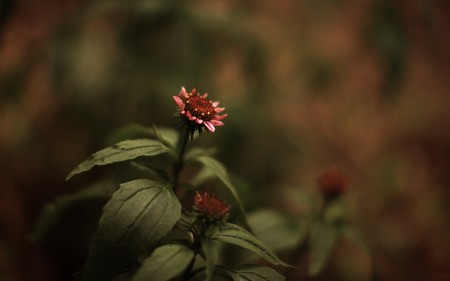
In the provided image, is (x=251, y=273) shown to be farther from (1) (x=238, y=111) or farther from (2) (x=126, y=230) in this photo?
(1) (x=238, y=111)

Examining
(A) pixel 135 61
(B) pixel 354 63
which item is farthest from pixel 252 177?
(B) pixel 354 63

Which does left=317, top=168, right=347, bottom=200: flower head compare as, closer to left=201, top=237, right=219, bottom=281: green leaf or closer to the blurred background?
the blurred background

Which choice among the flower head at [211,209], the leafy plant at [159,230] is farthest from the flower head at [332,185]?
the flower head at [211,209]

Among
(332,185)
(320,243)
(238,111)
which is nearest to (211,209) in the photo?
(320,243)

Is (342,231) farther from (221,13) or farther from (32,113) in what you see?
(32,113)

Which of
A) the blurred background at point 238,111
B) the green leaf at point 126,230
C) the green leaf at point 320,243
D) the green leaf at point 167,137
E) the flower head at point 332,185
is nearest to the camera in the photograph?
the green leaf at point 126,230

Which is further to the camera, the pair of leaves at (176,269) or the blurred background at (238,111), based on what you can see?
the blurred background at (238,111)

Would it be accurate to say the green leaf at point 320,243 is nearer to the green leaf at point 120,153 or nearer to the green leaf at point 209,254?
the green leaf at point 209,254
